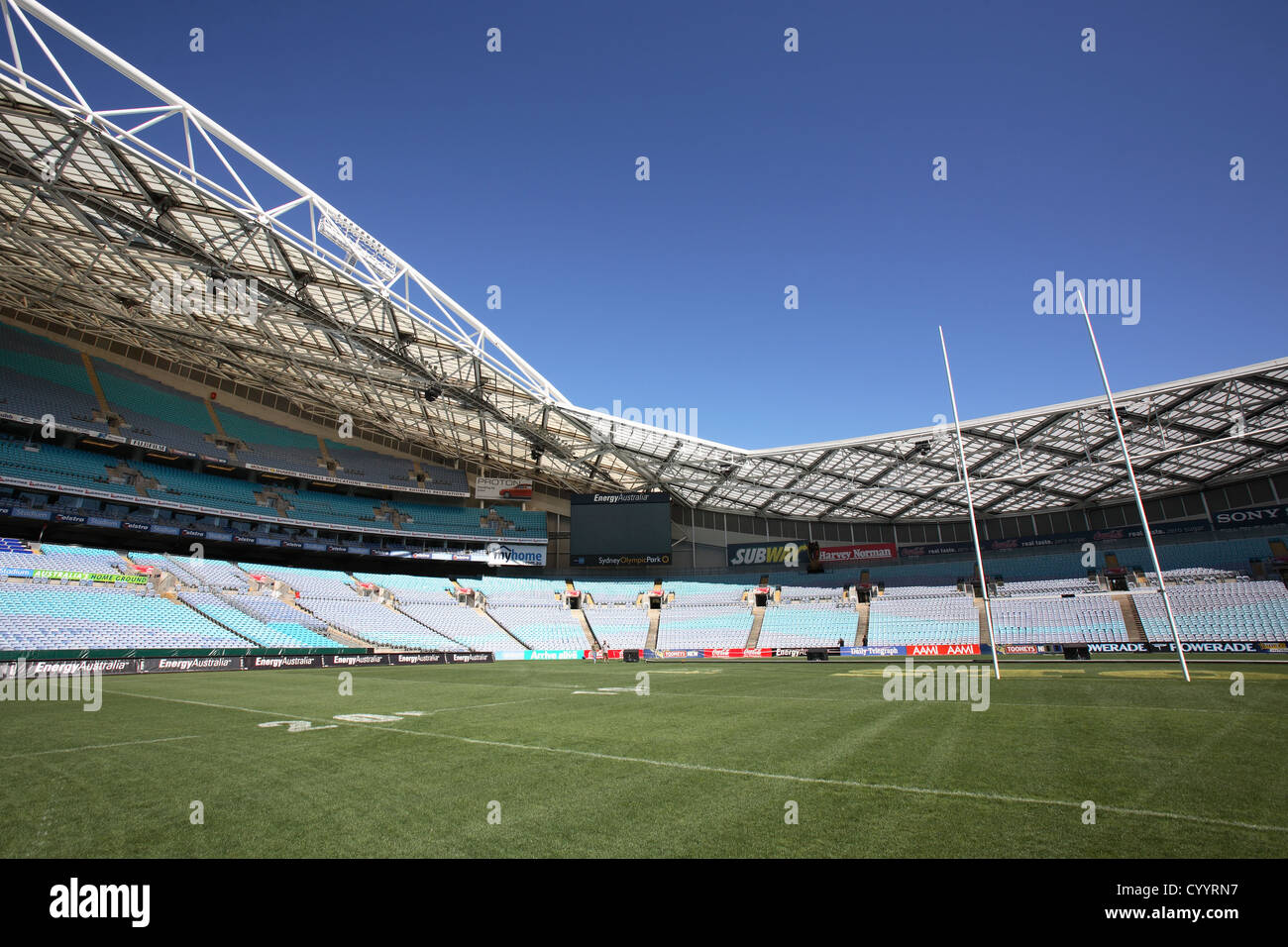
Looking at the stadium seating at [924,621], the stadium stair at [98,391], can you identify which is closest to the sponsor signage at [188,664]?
the stadium stair at [98,391]

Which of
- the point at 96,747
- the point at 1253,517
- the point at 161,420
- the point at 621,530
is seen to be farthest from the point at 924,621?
the point at 161,420

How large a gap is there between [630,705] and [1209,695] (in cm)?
1313

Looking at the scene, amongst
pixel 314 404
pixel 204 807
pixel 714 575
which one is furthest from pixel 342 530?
pixel 204 807

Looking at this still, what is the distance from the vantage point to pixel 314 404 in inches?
1955

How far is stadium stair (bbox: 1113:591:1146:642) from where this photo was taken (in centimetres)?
3602

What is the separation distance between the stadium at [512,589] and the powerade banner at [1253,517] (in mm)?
227

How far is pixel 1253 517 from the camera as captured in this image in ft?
135

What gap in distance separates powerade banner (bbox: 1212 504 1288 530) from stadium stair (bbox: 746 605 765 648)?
33576 mm

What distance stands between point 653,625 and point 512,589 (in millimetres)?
12975

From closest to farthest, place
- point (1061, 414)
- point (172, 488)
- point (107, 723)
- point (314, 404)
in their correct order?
point (107, 723) → point (1061, 414) → point (172, 488) → point (314, 404)

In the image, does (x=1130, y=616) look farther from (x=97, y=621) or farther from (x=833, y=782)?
(x=97, y=621)

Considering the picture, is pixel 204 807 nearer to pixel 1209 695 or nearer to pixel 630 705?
pixel 630 705

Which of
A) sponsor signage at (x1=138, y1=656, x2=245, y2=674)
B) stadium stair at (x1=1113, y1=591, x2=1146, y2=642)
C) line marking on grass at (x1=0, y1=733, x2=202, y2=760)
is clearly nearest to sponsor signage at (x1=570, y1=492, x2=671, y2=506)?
sponsor signage at (x1=138, y1=656, x2=245, y2=674)

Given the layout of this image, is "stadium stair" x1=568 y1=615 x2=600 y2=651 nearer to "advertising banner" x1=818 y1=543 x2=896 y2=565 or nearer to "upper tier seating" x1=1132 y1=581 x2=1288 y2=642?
"advertising banner" x1=818 y1=543 x2=896 y2=565
